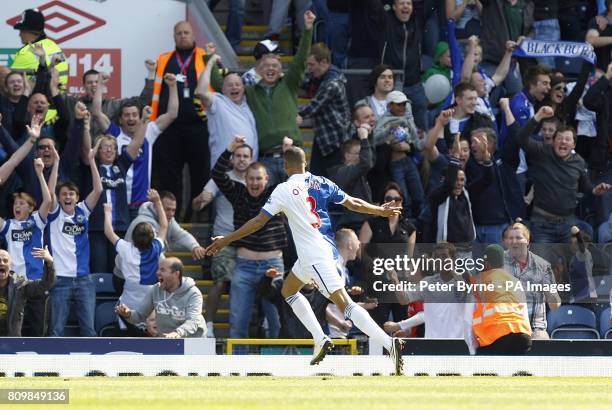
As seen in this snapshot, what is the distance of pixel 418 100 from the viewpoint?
20172 mm

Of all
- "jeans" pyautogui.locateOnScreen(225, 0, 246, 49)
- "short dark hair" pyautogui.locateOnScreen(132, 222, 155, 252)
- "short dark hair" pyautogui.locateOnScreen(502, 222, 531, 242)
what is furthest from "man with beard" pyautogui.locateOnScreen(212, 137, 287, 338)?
"jeans" pyautogui.locateOnScreen(225, 0, 246, 49)

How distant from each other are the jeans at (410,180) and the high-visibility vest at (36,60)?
4.27m

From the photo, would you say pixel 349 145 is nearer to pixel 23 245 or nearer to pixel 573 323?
pixel 573 323

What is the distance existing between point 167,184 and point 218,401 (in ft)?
29.0

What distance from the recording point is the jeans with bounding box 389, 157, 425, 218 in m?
18.7

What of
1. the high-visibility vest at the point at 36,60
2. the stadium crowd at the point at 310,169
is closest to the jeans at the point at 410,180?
the stadium crowd at the point at 310,169

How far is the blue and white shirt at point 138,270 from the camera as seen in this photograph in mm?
17086

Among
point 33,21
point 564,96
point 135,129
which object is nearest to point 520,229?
point 564,96

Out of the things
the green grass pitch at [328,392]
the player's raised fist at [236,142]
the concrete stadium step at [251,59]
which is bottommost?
the green grass pitch at [328,392]

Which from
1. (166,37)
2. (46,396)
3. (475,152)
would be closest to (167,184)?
(166,37)

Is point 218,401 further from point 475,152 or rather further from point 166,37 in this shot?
point 166,37

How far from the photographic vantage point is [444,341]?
16.0 metres

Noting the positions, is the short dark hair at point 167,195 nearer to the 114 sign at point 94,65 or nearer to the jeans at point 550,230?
the 114 sign at point 94,65

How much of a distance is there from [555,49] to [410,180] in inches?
119
